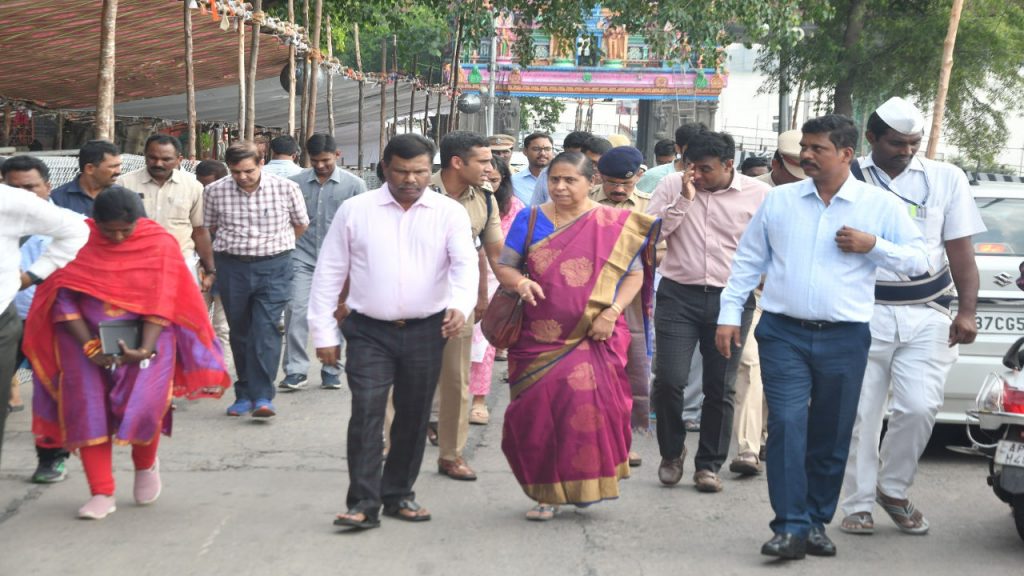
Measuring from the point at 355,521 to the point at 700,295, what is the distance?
7.62 ft

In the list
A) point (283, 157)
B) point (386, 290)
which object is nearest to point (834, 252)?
point (386, 290)

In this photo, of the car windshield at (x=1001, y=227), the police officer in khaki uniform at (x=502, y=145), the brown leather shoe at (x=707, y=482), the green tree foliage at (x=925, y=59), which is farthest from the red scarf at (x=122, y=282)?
the green tree foliage at (x=925, y=59)

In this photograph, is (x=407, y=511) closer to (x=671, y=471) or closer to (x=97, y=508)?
(x=97, y=508)

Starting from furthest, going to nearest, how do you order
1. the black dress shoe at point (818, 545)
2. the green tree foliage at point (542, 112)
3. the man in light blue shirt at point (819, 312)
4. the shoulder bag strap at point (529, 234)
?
the green tree foliage at point (542, 112)
the shoulder bag strap at point (529, 234)
the black dress shoe at point (818, 545)
the man in light blue shirt at point (819, 312)

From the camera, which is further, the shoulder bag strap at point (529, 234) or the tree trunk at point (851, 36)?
the tree trunk at point (851, 36)

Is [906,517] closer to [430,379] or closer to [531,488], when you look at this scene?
[531,488]

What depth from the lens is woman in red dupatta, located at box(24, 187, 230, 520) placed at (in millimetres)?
6355

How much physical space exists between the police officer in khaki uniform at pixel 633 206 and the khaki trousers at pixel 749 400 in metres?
0.57

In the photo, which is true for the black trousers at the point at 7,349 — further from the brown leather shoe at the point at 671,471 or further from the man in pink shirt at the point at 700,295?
the brown leather shoe at the point at 671,471

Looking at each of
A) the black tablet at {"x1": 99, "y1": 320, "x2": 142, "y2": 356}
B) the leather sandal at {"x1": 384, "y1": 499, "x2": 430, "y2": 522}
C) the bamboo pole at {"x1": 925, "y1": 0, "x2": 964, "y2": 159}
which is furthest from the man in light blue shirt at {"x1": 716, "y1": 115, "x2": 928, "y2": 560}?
the bamboo pole at {"x1": 925, "y1": 0, "x2": 964, "y2": 159}

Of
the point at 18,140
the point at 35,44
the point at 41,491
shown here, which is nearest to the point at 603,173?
the point at 41,491

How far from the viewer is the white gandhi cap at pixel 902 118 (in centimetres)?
633

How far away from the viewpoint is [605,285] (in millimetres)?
6418

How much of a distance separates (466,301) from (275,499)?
1.53 m
